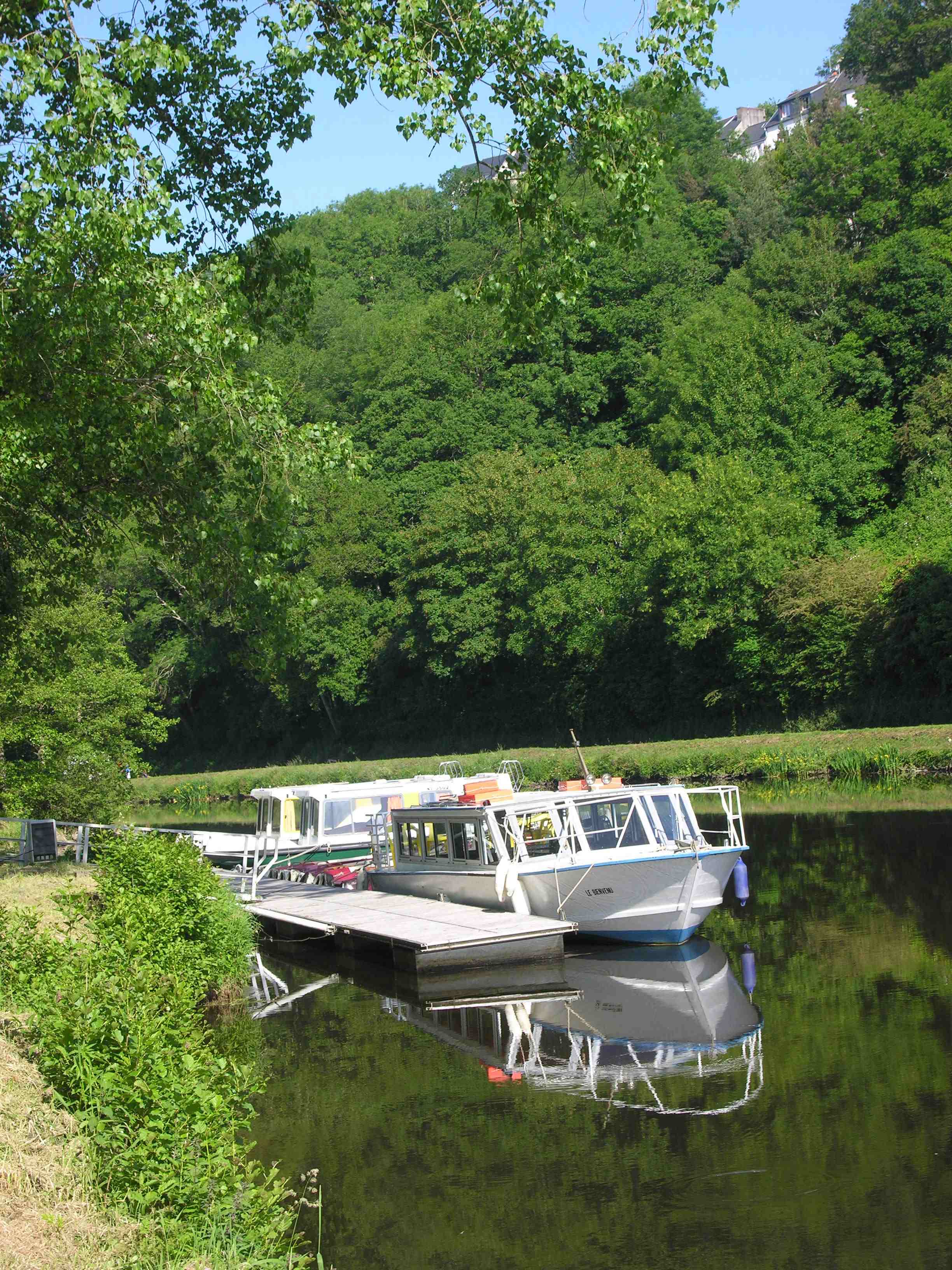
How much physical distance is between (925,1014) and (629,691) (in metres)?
47.9

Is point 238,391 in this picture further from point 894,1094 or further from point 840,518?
point 840,518

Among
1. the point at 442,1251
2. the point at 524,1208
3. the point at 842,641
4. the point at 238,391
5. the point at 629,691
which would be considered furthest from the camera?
the point at 629,691

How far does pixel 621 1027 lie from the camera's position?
15664 mm

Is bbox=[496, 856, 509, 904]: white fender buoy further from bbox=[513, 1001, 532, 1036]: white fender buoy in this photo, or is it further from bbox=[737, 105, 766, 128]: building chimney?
bbox=[737, 105, 766, 128]: building chimney

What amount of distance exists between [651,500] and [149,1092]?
51.6 metres

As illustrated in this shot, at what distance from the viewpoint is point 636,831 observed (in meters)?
21.0

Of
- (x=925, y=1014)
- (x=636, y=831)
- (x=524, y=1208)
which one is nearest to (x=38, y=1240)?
(x=524, y=1208)

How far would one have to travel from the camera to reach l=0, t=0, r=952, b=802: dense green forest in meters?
52.8

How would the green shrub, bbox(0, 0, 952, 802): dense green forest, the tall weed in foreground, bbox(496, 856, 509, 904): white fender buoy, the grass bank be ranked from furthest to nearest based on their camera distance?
bbox(0, 0, 952, 802): dense green forest < the grass bank < bbox(496, 856, 509, 904): white fender buoy < the green shrub < the tall weed in foreground

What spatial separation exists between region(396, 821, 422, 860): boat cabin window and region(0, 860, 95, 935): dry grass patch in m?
5.97

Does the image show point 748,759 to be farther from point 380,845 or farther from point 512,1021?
point 512,1021

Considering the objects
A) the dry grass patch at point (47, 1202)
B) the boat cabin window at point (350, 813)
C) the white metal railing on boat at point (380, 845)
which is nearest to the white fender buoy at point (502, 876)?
the white metal railing on boat at point (380, 845)

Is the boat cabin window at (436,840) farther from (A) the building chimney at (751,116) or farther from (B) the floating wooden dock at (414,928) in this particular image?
(A) the building chimney at (751,116)

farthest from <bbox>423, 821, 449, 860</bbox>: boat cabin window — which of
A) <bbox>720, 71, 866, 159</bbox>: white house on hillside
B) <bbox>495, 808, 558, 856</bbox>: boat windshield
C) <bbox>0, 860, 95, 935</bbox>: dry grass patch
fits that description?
<bbox>720, 71, 866, 159</bbox>: white house on hillside
